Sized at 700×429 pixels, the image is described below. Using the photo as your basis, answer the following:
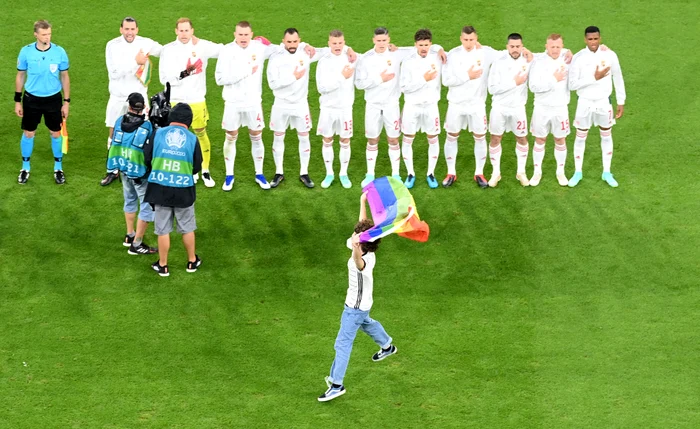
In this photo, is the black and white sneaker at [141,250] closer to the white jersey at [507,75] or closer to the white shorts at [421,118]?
the white shorts at [421,118]

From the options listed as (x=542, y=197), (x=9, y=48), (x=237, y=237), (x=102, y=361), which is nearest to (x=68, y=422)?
(x=102, y=361)

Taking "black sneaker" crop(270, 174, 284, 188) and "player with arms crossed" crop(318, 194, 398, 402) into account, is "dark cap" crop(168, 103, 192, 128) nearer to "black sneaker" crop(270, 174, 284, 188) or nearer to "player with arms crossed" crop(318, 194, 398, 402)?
"player with arms crossed" crop(318, 194, 398, 402)

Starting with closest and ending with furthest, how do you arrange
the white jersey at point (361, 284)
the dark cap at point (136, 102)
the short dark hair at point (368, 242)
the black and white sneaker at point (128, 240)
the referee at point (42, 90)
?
1. the short dark hair at point (368, 242)
2. the white jersey at point (361, 284)
3. the dark cap at point (136, 102)
4. the black and white sneaker at point (128, 240)
5. the referee at point (42, 90)

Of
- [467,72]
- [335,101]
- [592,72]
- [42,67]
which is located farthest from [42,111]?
[592,72]

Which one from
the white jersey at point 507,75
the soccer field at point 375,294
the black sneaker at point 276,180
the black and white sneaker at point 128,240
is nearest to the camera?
the soccer field at point 375,294

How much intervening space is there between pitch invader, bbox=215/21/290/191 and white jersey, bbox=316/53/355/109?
69 cm

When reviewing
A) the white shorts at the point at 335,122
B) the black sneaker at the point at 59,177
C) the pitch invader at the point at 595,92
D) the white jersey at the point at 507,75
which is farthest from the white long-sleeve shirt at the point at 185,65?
the pitch invader at the point at 595,92

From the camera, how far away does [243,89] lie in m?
17.2

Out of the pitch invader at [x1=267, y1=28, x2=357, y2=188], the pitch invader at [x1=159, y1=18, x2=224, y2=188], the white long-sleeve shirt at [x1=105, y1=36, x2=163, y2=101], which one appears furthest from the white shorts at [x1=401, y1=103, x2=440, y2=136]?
the white long-sleeve shirt at [x1=105, y1=36, x2=163, y2=101]

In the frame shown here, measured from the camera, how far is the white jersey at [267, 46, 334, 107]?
56.0 feet

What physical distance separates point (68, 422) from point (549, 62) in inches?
330

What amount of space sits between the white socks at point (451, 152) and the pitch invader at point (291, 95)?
1.83 m

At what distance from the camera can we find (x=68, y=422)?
12.6 metres

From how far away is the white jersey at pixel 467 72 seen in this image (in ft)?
56.4
